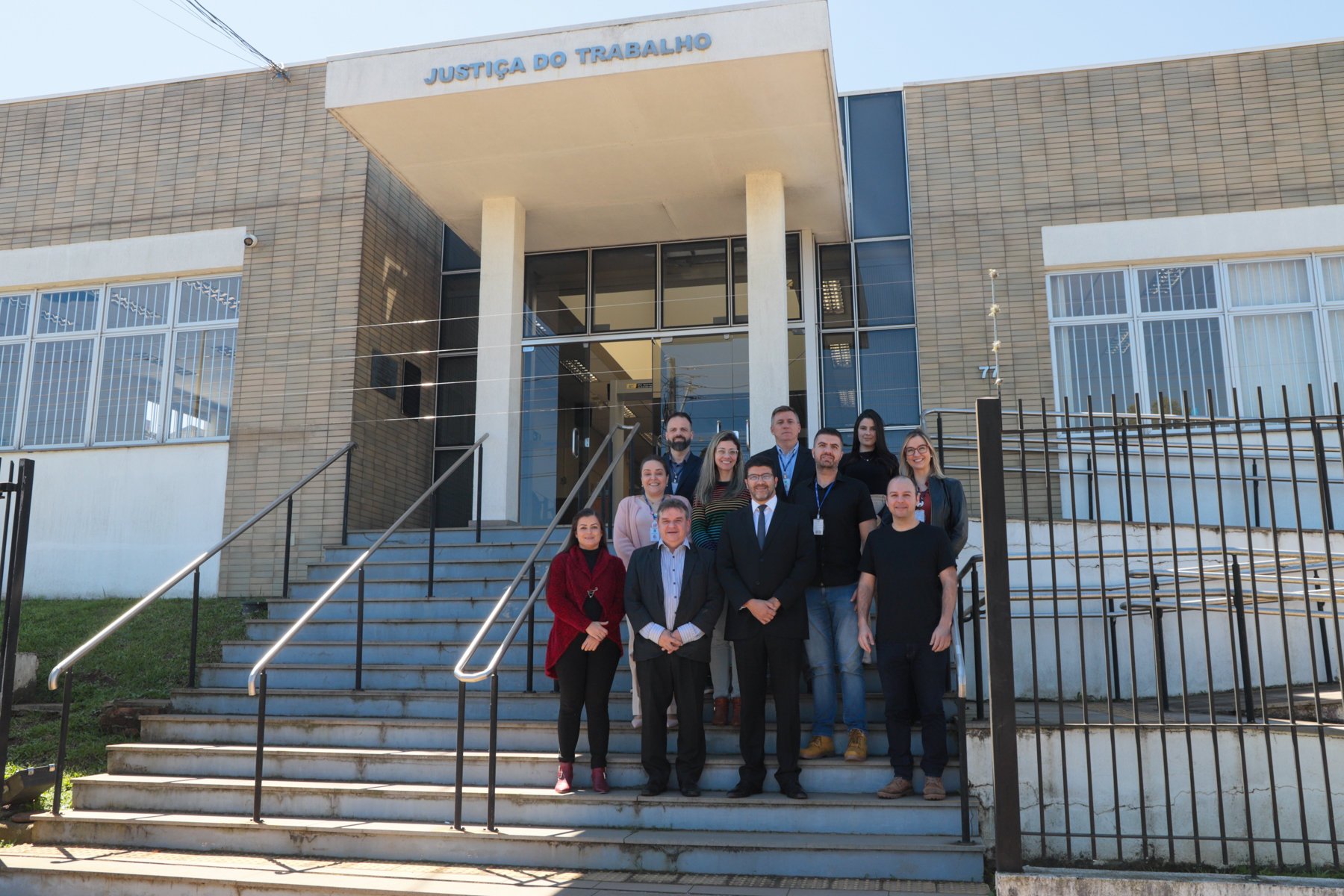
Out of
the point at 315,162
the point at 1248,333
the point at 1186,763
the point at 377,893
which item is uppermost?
the point at 315,162

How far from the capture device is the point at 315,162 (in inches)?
459

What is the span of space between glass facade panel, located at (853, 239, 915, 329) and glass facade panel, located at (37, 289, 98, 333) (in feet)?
29.3

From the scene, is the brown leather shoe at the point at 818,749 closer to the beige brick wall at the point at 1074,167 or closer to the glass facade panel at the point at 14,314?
the beige brick wall at the point at 1074,167

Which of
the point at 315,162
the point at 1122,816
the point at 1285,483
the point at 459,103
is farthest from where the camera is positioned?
the point at 315,162

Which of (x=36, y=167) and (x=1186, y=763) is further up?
(x=36, y=167)

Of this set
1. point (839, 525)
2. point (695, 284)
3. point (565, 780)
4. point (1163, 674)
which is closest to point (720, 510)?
point (839, 525)

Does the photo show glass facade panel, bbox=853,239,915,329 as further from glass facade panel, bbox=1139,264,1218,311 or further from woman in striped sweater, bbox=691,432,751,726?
woman in striped sweater, bbox=691,432,751,726

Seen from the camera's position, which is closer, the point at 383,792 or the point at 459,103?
the point at 383,792

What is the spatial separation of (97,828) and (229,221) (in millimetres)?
7872

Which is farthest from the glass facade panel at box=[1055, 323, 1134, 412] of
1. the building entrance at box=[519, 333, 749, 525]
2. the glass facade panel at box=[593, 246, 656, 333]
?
the glass facade panel at box=[593, 246, 656, 333]

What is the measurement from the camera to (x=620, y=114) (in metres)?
9.01

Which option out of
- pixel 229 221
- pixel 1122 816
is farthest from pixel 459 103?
pixel 1122 816

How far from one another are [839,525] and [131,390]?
373 inches

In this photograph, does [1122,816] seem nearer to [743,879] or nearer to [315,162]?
[743,879]
